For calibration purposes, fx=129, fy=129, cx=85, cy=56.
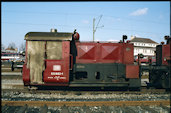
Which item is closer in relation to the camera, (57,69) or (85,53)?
(57,69)

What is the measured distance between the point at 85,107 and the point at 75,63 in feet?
10.1

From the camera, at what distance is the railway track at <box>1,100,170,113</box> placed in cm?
509

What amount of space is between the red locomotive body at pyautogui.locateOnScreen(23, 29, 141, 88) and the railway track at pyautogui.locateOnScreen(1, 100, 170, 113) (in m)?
1.80

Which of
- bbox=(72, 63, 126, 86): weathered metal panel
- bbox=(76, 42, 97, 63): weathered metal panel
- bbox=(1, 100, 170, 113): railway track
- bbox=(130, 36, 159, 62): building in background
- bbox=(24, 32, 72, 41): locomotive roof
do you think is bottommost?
bbox=(1, 100, 170, 113): railway track

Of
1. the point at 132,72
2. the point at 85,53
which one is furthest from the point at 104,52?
the point at 132,72

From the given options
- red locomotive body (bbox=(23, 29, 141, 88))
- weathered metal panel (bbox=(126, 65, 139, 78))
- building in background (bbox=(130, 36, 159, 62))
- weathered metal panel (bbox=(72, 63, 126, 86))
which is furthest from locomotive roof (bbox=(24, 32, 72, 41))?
building in background (bbox=(130, 36, 159, 62))

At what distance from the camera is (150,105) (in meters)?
5.79

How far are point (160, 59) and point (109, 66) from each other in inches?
167

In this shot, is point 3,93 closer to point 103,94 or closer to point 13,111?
point 13,111

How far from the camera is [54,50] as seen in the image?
730cm

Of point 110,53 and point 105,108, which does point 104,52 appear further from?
point 105,108

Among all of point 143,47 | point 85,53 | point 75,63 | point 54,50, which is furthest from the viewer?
point 143,47

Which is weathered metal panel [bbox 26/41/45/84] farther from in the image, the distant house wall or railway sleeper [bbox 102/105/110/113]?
the distant house wall

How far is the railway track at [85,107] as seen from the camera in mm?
5090
